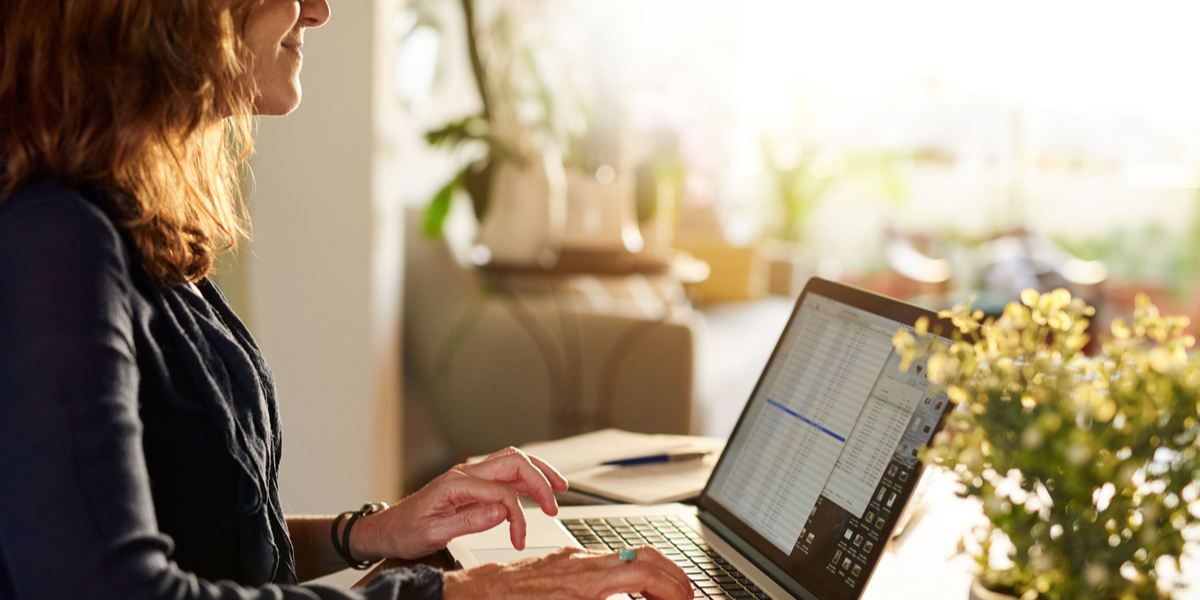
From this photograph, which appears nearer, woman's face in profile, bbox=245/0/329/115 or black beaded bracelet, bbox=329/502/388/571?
woman's face in profile, bbox=245/0/329/115

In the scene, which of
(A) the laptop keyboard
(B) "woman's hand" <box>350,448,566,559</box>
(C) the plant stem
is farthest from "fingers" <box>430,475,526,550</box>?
(C) the plant stem

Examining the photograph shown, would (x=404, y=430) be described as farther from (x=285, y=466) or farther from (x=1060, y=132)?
(x=1060, y=132)

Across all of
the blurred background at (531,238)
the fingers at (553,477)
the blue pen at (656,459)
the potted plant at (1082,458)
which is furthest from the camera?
the blurred background at (531,238)

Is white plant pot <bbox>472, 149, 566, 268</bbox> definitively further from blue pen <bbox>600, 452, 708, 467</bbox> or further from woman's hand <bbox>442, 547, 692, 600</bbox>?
woman's hand <bbox>442, 547, 692, 600</bbox>

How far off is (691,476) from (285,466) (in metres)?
1.43

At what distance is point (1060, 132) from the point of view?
732 cm

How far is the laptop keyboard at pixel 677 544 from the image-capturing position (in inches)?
33.2

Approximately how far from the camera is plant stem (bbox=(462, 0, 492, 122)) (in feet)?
9.16

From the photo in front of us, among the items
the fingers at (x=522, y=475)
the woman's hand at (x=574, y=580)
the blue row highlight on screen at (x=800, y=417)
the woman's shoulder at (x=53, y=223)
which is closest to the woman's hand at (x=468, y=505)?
the fingers at (x=522, y=475)

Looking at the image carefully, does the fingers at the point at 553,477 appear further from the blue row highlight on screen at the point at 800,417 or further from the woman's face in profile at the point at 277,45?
the woman's face in profile at the point at 277,45

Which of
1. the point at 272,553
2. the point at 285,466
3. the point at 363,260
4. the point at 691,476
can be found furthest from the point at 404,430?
the point at 272,553

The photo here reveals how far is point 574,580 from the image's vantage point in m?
0.73

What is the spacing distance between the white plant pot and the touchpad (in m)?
1.84

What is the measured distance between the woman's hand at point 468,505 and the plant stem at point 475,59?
2.08 metres
